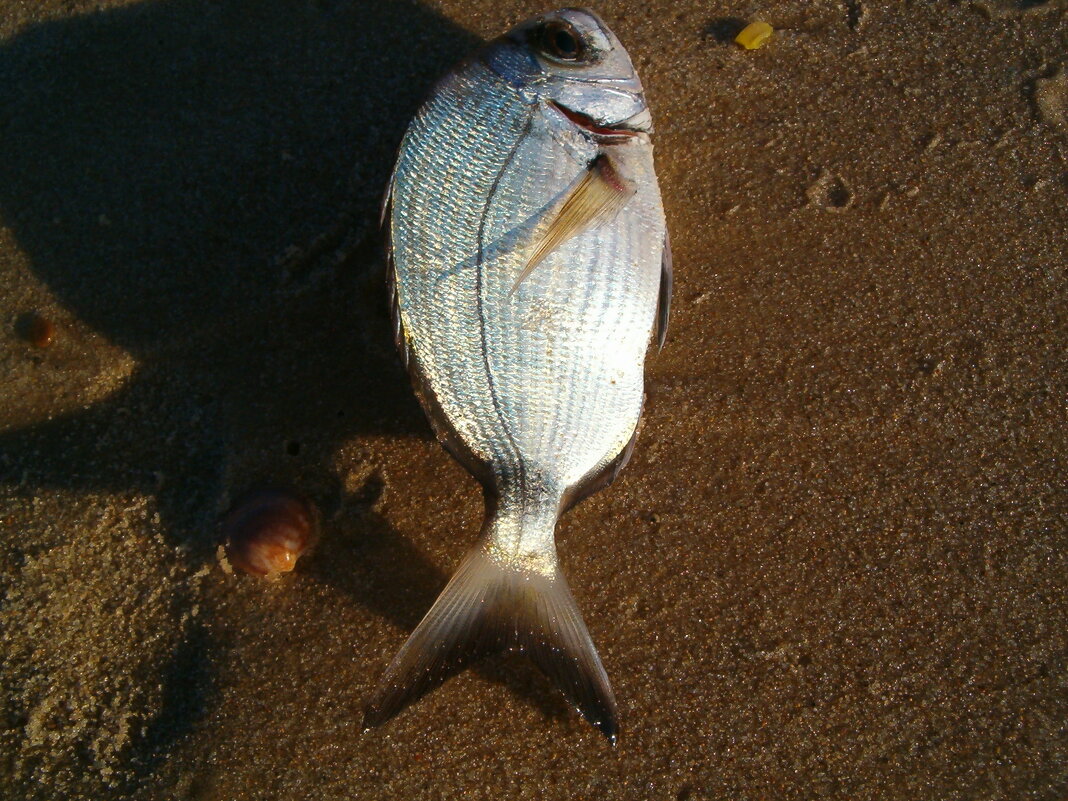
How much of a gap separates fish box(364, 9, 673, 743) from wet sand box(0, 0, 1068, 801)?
9.0 inches

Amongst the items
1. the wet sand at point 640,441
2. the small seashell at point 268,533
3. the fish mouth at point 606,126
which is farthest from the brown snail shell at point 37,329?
the fish mouth at point 606,126

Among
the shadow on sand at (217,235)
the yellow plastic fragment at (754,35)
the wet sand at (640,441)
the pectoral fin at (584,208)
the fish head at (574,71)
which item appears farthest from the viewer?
the yellow plastic fragment at (754,35)

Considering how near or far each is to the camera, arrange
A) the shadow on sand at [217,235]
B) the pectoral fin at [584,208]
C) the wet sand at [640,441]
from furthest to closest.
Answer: the shadow on sand at [217,235], the wet sand at [640,441], the pectoral fin at [584,208]

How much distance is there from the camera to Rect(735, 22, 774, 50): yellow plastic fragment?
2.14m

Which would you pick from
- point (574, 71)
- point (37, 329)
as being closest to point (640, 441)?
point (574, 71)

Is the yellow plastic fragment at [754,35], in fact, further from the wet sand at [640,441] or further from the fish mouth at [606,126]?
the fish mouth at [606,126]

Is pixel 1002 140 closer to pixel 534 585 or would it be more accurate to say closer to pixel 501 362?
pixel 501 362

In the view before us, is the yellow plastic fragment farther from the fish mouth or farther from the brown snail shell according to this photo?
the brown snail shell

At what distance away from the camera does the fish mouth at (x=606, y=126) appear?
5.75 ft

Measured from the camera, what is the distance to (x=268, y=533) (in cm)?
189

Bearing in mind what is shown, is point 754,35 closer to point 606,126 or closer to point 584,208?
point 606,126

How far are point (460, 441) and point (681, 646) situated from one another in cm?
83

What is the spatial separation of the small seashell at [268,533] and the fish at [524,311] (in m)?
0.46

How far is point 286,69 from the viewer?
86.1 inches
